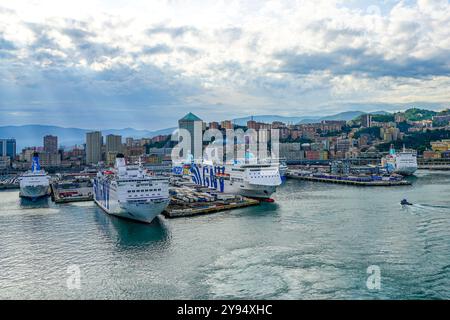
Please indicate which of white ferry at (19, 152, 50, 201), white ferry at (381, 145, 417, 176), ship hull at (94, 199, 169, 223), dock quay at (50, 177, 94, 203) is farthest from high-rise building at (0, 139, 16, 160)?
ship hull at (94, 199, 169, 223)

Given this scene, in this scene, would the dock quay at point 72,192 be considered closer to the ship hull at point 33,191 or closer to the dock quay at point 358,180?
the ship hull at point 33,191

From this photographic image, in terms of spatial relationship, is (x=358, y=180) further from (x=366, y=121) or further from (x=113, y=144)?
(x=366, y=121)

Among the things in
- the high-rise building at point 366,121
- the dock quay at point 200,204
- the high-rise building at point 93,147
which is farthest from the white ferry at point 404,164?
the high-rise building at point 366,121

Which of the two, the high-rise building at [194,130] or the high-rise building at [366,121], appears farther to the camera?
the high-rise building at [366,121]

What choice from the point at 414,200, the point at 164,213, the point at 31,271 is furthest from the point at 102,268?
the point at 414,200

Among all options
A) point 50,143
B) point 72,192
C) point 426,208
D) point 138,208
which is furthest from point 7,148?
point 426,208
